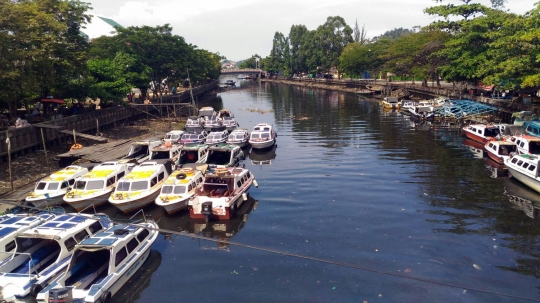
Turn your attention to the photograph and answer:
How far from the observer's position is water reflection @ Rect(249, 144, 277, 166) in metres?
41.0

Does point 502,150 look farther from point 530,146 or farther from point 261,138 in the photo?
point 261,138

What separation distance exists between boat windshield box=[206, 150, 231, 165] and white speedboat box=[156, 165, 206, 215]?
835cm

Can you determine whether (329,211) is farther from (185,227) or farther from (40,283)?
(40,283)

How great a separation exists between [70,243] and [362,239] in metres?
15.6

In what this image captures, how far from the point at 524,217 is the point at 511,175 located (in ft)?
29.7

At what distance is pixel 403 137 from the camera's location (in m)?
51.3

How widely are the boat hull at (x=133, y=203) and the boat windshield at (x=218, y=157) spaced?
10.0m

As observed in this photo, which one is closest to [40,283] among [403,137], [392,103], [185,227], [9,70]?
[185,227]

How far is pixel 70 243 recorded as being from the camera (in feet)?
61.8

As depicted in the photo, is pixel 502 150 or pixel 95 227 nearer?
pixel 95 227

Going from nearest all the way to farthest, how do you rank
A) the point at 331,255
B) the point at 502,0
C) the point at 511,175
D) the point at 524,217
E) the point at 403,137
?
the point at 331,255 → the point at 524,217 → the point at 511,175 → the point at 403,137 → the point at 502,0

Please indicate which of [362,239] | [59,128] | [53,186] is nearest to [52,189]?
[53,186]

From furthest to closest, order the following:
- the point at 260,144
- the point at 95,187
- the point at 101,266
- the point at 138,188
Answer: the point at 260,144 → the point at 95,187 → the point at 138,188 → the point at 101,266

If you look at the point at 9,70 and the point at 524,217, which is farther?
the point at 9,70
